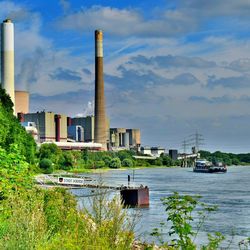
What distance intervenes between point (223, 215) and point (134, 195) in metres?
13.4

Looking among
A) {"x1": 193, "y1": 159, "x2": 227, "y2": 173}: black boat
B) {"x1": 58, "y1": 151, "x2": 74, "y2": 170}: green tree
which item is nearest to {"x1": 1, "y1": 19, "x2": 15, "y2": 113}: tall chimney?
{"x1": 58, "y1": 151, "x2": 74, "y2": 170}: green tree

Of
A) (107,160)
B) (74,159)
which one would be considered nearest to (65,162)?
(74,159)

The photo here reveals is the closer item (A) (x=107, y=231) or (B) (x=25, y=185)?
(A) (x=107, y=231)

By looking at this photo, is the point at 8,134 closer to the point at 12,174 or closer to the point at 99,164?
the point at 12,174

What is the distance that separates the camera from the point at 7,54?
473 ft

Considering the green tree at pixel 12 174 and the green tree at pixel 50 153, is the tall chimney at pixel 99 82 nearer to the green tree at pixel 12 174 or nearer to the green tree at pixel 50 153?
the green tree at pixel 50 153

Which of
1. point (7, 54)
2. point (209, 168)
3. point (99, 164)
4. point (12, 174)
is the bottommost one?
point (209, 168)

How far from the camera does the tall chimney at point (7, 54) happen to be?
143625 mm

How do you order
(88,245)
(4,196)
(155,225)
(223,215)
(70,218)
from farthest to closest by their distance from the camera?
(223,215) < (155,225) < (4,196) < (70,218) < (88,245)

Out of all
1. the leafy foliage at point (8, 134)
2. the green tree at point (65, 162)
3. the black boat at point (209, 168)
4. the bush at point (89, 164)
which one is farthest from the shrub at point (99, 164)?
the leafy foliage at point (8, 134)

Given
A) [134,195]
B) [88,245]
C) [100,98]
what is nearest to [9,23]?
[100,98]

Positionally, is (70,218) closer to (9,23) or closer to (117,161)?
(9,23)

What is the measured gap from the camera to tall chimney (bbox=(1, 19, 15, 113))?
14362 cm

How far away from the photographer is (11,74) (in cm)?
14612
